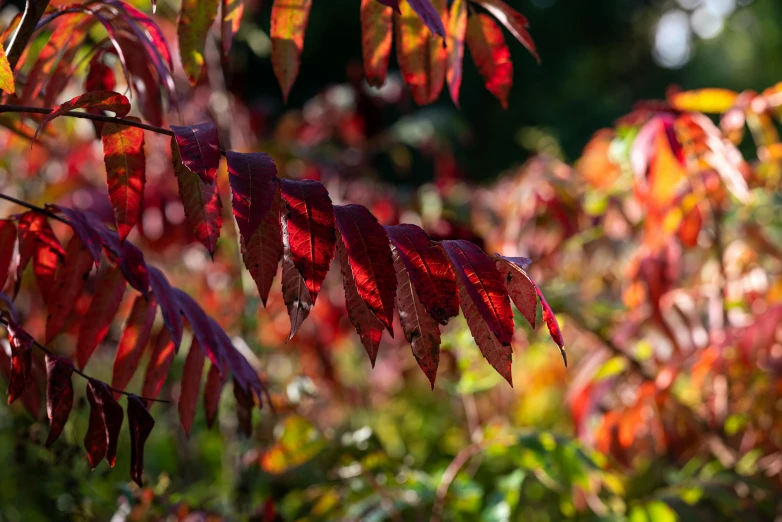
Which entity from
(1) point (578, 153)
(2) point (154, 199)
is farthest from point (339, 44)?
(2) point (154, 199)

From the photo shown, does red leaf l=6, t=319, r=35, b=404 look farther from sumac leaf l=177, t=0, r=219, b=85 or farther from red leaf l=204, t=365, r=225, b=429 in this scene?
sumac leaf l=177, t=0, r=219, b=85

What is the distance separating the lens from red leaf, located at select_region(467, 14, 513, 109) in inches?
39.8

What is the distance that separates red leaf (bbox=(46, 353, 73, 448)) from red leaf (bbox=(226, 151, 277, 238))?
253mm

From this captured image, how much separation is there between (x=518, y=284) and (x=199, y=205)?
0.31m

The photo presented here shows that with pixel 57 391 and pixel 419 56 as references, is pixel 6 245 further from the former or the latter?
pixel 419 56

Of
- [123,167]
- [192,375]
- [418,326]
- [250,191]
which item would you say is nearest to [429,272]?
[418,326]

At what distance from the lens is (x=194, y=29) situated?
90 centimetres

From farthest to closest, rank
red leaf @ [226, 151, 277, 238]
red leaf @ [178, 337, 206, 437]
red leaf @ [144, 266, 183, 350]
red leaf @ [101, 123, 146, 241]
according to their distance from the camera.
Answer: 1. red leaf @ [178, 337, 206, 437]
2. red leaf @ [144, 266, 183, 350]
3. red leaf @ [101, 123, 146, 241]
4. red leaf @ [226, 151, 277, 238]

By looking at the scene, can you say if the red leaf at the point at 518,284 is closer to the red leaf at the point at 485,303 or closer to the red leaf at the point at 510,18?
the red leaf at the point at 485,303

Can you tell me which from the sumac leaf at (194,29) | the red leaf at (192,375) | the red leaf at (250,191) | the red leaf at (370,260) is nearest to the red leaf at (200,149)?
the red leaf at (250,191)

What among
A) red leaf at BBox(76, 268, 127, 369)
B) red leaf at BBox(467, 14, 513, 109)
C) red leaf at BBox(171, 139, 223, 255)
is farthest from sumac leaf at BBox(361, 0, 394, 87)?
red leaf at BBox(76, 268, 127, 369)

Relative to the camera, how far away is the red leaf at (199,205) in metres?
0.72

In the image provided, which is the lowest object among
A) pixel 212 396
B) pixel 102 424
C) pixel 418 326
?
pixel 212 396

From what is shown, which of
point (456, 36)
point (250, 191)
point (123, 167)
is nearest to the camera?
point (250, 191)
